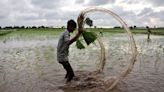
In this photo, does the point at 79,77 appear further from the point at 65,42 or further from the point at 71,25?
the point at 71,25

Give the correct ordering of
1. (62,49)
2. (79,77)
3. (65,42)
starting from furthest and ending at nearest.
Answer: (79,77) < (62,49) < (65,42)

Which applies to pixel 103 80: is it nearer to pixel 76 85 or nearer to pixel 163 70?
pixel 76 85

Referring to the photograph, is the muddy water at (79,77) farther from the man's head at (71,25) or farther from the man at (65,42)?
the man's head at (71,25)

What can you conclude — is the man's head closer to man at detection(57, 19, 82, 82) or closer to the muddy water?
man at detection(57, 19, 82, 82)

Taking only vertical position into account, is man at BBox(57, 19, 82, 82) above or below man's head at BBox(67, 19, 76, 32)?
below

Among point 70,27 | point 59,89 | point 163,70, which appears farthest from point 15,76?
point 163,70

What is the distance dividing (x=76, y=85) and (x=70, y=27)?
75.7 inches

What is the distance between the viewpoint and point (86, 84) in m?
10.4

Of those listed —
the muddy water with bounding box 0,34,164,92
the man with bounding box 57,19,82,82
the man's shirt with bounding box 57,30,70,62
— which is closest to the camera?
the man with bounding box 57,19,82,82

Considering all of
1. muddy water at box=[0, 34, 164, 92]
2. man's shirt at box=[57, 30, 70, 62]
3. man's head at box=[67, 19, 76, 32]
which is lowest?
muddy water at box=[0, 34, 164, 92]

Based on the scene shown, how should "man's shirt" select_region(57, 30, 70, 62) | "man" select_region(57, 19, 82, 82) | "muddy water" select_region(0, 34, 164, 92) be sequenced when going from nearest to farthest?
"man" select_region(57, 19, 82, 82), "man's shirt" select_region(57, 30, 70, 62), "muddy water" select_region(0, 34, 164, 92)

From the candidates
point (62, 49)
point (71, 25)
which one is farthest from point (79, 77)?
point (71, 25)

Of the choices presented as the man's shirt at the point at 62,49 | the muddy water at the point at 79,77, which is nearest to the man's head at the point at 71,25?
the man's shirt at the point at 62,49

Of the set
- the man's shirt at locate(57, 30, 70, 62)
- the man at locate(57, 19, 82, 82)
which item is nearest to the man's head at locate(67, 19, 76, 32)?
the man at locate(57, 19, 82, 82)
